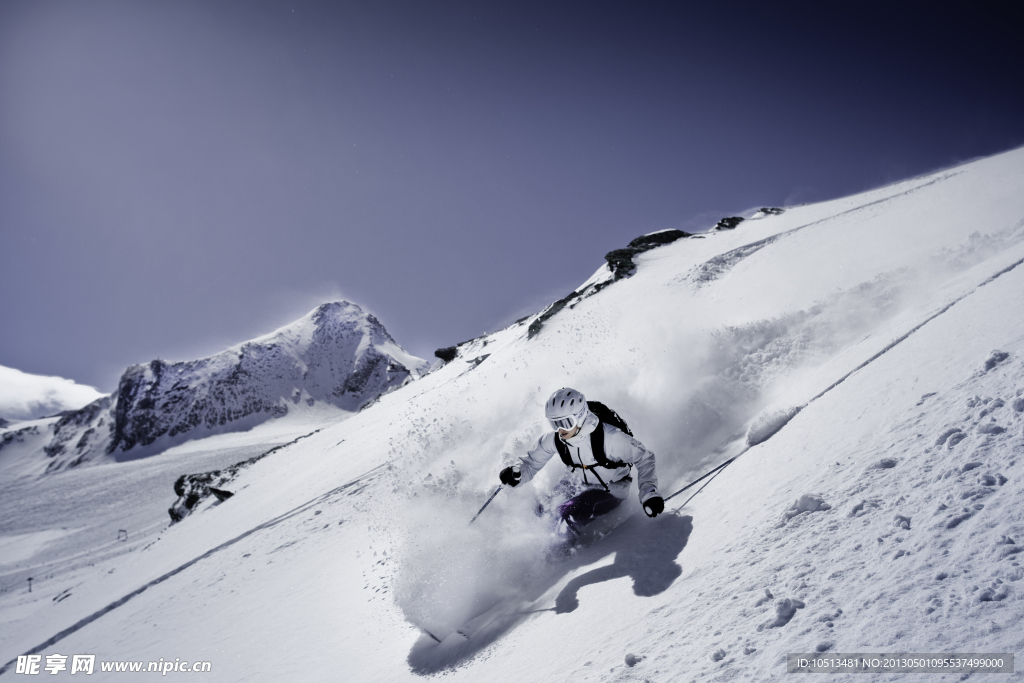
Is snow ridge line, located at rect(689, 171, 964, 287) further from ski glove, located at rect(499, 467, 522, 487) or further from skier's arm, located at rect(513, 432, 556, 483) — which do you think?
ski glove, located at rect(499, 467, 522, 487)

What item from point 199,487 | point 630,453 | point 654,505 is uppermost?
point 199,487

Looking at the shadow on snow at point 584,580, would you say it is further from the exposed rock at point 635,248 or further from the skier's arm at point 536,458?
the exposed rock at point 635,248

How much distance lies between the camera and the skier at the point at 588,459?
4.82 meters

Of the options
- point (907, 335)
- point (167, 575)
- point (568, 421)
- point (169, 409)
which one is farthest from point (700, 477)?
point (169, 409)

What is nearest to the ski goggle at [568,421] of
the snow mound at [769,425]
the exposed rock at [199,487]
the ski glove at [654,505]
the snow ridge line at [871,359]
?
the ski glove at [654,505]

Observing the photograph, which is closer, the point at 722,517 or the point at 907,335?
the point at 722,517

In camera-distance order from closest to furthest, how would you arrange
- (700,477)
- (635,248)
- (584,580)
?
(584,580) < (700,477) < (635,248)

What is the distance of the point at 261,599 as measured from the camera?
9156 mm

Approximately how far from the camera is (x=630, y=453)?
5012 mm

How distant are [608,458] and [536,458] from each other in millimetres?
982

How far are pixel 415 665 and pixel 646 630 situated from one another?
332cm

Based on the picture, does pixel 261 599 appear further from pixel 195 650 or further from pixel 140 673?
pixel 140 673

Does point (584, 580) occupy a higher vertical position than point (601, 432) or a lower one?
lower

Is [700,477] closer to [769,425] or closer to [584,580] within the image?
[769,425]
